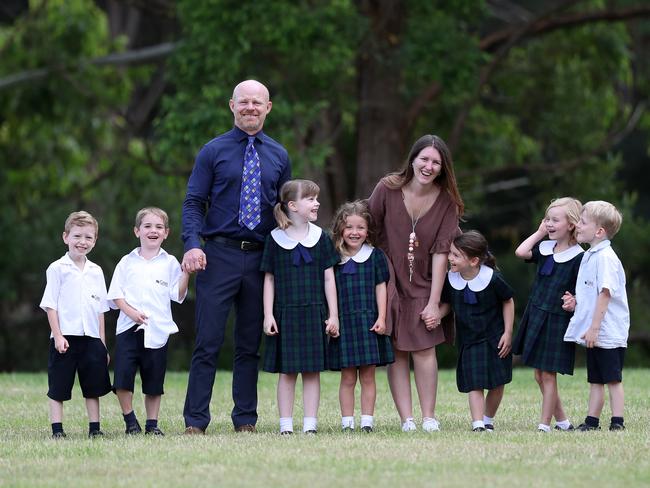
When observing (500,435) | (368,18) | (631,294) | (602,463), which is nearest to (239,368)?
(500,435)

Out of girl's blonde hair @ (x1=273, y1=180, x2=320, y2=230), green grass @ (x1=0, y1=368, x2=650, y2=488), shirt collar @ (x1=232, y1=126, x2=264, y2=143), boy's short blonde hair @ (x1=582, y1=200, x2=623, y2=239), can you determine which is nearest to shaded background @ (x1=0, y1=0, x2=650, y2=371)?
shirt collar @ (x1=232, y1=126, x2=264, y2=143)

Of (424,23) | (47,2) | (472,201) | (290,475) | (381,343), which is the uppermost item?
(47,2)

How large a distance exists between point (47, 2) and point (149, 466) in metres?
17.9

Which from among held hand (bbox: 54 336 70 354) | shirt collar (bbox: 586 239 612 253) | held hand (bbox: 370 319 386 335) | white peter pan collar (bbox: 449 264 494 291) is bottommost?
held hand (bbox: 54 336 70 354)

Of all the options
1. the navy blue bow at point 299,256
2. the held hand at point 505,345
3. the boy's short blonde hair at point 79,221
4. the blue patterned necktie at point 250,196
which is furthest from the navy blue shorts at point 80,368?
the held hand at point 505,345

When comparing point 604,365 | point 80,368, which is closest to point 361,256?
point 604,365

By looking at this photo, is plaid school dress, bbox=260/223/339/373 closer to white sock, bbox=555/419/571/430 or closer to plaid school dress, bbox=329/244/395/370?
plaid school dress, bbox=329/244/395/370

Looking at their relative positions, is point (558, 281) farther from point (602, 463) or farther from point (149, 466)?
point (149, 466)

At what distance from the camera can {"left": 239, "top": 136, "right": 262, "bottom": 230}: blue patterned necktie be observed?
Answer: 867 cm

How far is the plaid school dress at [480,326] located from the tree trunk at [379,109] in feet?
34.8

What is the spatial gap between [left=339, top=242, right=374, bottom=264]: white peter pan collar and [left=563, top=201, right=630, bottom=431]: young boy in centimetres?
133

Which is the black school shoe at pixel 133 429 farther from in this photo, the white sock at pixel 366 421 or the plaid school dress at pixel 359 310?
the white sock at pixel 366 421

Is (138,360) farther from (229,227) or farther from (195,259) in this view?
(229,227)

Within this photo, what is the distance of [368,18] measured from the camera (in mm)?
18500
